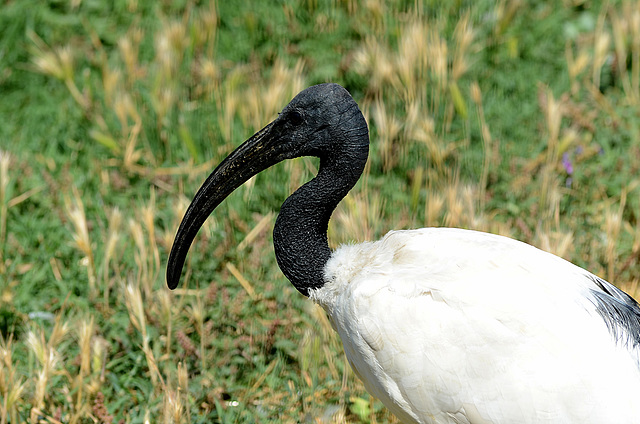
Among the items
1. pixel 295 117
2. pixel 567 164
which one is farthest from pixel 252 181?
pixel 567 164

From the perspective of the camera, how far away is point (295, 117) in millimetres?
3268

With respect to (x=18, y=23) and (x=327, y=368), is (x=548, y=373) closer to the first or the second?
(x=327, y=368)

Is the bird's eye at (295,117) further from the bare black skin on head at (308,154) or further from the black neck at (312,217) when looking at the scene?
the black neck at (312,217)

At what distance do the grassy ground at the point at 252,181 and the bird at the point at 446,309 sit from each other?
62cm

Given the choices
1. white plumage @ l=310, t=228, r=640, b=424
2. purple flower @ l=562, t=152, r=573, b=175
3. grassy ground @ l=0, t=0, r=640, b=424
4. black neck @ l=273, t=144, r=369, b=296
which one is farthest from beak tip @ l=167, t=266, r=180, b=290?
purple flower @ l=562, t=152, r=573, b=175

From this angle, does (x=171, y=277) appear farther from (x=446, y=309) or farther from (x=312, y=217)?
(x=446, y=309)

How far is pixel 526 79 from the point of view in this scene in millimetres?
5949

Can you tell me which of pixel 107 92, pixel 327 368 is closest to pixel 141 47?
pixel 107 92


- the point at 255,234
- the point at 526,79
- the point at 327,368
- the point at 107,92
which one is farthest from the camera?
the point at 526,79

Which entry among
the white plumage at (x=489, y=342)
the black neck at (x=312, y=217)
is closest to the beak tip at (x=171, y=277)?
the black neck at (x=312, y=217)

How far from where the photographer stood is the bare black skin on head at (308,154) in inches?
127

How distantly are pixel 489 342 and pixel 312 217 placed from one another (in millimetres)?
898

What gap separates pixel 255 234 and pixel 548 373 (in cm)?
216

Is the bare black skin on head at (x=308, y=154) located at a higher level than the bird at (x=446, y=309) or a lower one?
higher
